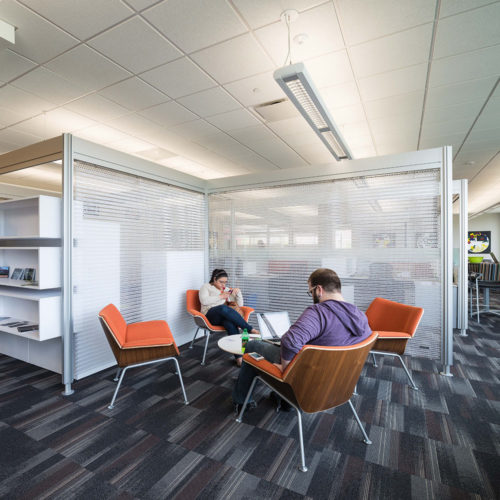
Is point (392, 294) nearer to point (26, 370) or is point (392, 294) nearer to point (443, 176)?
point (443, 176)

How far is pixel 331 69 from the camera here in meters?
3.03

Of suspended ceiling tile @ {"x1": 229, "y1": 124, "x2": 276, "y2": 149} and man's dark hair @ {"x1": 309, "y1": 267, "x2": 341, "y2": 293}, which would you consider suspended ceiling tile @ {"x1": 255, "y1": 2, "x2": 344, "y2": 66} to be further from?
man's dark hair @ {"x1": 309, "y1": 267, "x2": 341, "y2": 293}

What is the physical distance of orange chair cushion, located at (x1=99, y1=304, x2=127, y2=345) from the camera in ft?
8.11

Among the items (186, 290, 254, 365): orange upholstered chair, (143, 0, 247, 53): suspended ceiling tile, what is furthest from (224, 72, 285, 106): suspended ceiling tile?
(186, 290, 254, 365): orange upholstered chair

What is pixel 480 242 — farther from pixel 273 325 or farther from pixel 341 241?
pixel 273 325

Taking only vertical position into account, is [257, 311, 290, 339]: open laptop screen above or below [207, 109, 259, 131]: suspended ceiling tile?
below

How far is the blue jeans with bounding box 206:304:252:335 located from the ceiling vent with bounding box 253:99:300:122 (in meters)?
2.58

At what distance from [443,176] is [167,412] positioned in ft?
12.1

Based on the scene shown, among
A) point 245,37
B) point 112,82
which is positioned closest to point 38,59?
point 112,82

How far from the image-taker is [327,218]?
391cm

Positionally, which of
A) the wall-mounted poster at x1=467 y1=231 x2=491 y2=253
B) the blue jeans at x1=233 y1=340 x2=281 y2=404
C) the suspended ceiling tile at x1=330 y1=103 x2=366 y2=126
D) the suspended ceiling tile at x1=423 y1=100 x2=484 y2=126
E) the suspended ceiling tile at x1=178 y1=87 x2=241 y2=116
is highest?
the suspended ceiling tile at x1=178 y1=87 x2=241 y2=116

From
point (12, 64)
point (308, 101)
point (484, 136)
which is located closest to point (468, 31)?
point (308, 101)

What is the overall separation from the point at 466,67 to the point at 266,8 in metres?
2.13

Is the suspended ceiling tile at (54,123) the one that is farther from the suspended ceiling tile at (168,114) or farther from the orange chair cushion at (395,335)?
the orange chair cushion at (395,335)
